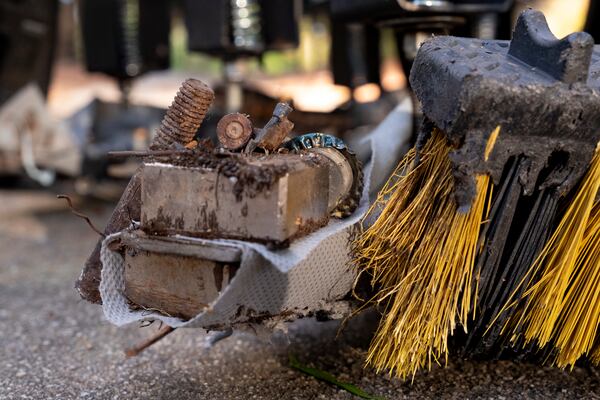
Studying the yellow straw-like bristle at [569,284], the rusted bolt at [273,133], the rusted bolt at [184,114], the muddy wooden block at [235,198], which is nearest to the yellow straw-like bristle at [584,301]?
the yellow straw-like bristle at [569,284]

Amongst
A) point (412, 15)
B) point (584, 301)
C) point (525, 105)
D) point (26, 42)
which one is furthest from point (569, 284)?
point (26, 42)

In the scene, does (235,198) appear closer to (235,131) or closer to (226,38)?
(235,131)

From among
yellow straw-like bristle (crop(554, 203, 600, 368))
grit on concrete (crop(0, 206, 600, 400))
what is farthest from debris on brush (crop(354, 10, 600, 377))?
grit on concrete (crop(0, 206, 600, 400))

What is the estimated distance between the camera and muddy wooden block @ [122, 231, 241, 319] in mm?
1406

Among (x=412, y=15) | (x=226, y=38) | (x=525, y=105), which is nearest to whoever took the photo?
(x=525, y=105)

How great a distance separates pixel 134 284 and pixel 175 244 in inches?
7.1

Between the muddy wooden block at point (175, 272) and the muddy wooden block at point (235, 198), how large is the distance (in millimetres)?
37

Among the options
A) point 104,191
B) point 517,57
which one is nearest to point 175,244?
point 517,57

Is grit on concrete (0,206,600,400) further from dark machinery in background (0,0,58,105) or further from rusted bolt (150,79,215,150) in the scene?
dark machinery in background (0,0,58,105)

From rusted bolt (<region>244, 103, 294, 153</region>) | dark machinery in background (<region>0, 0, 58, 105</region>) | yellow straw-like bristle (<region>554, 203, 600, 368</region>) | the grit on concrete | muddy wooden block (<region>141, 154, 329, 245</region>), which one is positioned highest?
dark machinery in background (<region>0, 0, 58, 105</region>)

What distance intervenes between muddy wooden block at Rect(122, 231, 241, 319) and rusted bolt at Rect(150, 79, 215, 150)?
10.0 inches

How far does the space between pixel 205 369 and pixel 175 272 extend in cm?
55

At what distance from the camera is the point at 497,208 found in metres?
1.46

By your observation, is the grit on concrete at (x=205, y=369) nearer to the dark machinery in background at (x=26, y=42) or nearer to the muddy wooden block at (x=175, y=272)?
the muddy wooden block at (x=175, y=272)
